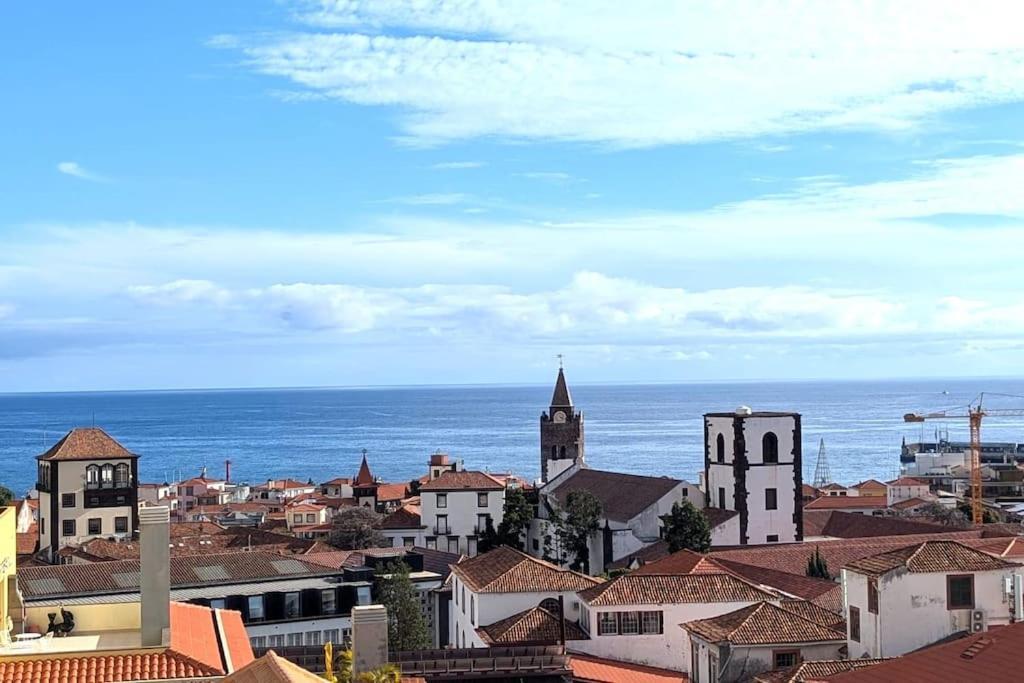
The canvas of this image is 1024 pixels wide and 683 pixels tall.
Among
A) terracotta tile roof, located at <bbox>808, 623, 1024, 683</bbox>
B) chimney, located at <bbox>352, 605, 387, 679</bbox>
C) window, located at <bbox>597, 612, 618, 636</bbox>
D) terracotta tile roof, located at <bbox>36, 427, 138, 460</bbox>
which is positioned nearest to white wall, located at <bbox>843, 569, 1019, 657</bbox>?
window, located at <bbox>597, 612, 618, 636</bbox>

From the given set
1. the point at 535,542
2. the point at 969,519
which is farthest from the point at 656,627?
the point at 969,519

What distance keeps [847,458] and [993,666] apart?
568 ft

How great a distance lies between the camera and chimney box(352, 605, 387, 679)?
20375 millimetres

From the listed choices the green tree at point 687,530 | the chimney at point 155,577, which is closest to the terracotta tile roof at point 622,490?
the green tree at point 687,530

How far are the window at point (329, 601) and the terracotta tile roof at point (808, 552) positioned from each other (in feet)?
58.5

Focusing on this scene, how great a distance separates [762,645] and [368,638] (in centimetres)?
1251

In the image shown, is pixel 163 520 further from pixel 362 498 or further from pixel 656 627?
pixel 362 498

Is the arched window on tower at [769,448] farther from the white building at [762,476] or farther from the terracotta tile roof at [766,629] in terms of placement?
A: the terracotta tile roof at [766,629]

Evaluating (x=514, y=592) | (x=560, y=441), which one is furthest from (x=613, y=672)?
(x=560, y=441)

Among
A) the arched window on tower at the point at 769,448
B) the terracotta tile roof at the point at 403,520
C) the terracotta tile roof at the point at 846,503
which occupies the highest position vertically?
the arched window on tower at the point at 769,448

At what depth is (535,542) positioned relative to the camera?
71.5 meters

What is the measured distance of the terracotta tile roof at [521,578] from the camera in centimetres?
3638

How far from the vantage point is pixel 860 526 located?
64.0 m

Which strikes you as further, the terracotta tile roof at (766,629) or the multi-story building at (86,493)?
the multi-story building at (86,493)
